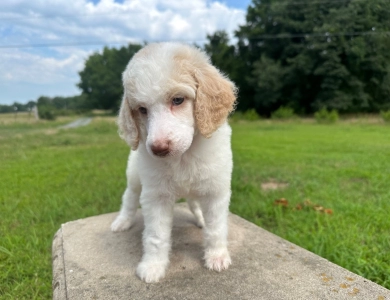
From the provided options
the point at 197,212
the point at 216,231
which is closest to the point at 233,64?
the point at 197,212

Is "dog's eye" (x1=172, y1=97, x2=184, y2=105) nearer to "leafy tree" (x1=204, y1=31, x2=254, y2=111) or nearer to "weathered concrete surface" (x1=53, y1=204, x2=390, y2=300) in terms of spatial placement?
"weathered concrete surface" (x1=53, y1=204, x2=390, y2=300)

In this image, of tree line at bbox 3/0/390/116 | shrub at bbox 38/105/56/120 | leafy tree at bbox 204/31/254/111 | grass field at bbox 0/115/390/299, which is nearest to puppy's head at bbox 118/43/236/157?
grass field at bbox 0/115/390/299

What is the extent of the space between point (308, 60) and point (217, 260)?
95.8ft

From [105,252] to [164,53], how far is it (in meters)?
1.70

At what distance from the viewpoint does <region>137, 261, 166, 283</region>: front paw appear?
234cm

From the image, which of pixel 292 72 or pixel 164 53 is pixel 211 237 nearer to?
pixel 164 53

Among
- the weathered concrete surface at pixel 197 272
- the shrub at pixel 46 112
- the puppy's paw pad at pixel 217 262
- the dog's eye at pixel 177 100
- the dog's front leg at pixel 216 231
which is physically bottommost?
the weathered concrete surface at pixel 197 272

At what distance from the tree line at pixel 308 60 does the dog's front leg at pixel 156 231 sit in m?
21.3

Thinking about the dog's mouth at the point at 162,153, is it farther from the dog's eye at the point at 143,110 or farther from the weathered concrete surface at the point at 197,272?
the weathered concrete surface at the point at 197,272

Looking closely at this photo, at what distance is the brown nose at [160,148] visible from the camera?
6.10 feet

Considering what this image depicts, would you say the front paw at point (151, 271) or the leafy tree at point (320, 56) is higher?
the leafy tree at point (320, 56)

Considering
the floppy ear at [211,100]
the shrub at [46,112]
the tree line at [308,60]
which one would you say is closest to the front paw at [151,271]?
the floppy ear at [211,100]

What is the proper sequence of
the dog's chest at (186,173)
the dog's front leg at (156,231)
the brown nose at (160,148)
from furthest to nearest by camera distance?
the dog's front leg at (156,231)
the dog's chest at (186,173)
the brown nose at (160,148)

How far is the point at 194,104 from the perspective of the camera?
212 cm
